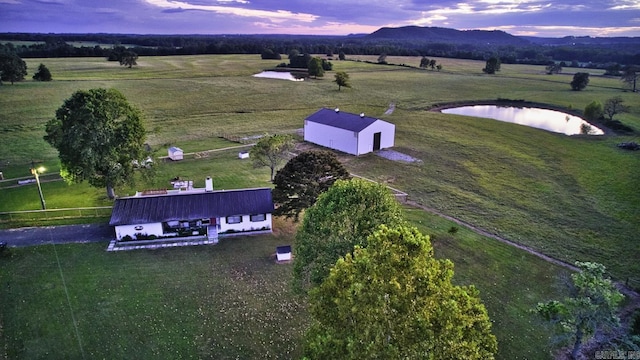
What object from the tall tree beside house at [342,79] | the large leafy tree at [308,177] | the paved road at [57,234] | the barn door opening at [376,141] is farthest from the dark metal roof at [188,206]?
the tall tree beside house at [342,79]

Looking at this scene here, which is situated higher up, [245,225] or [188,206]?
[188,206]

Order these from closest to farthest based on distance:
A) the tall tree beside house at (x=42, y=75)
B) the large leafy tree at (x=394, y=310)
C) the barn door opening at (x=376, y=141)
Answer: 1. the large leafy tree at (x=394, y=310)
2. the barn door opening at (x=376, y=141)
3. the tall tree beside house at (x=42, y=75)

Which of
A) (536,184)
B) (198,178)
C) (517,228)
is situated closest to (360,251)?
(517,228)

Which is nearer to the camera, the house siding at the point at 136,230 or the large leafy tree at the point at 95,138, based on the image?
the house siding at the point at 136,230

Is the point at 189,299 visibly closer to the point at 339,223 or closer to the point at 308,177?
the point at 339,223

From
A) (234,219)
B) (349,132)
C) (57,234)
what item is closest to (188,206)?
(234,219)

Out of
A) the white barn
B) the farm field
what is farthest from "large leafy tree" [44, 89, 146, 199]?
the white barn

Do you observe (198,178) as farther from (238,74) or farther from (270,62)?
(270,62)

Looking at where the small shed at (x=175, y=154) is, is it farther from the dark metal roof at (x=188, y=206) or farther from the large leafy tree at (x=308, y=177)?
the large leafy tree at (x=308, y=177)
